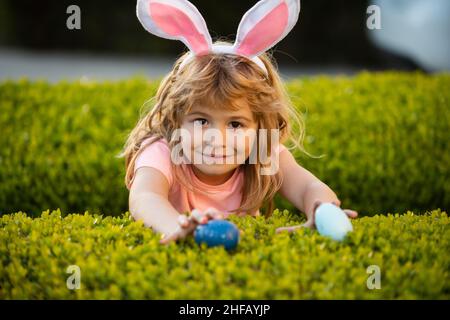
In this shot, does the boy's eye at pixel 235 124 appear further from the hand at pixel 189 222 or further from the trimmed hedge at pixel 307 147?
the trimmed hedge at pixel 307 147

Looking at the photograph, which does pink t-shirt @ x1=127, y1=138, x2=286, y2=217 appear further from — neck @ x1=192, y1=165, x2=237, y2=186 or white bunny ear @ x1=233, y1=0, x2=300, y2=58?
white bunny ear @ x1=233, y1=0, x2=300, y2=58

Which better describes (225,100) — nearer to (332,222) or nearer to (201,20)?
(201,20)

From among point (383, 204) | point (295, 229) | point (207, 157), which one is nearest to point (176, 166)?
point (207, 157)

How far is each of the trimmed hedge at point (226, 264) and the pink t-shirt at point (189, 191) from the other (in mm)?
522

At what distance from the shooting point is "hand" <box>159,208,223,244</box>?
8.86ft

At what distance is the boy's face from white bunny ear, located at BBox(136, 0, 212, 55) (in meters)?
0.39

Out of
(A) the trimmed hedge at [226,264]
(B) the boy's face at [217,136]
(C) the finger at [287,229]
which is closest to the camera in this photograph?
(A) the trimmed hedge at [226,264]

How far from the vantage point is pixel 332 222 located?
2877mm

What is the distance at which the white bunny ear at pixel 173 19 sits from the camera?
129 inches

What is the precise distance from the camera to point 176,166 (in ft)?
11.6

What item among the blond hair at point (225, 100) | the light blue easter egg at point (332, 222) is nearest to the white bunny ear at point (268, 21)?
the blond hair at point (225, 100)

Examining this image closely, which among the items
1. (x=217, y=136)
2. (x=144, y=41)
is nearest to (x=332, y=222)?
(x=217, y=136)

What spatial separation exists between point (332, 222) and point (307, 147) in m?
2.56

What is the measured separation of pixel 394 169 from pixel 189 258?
3100 millimetres
